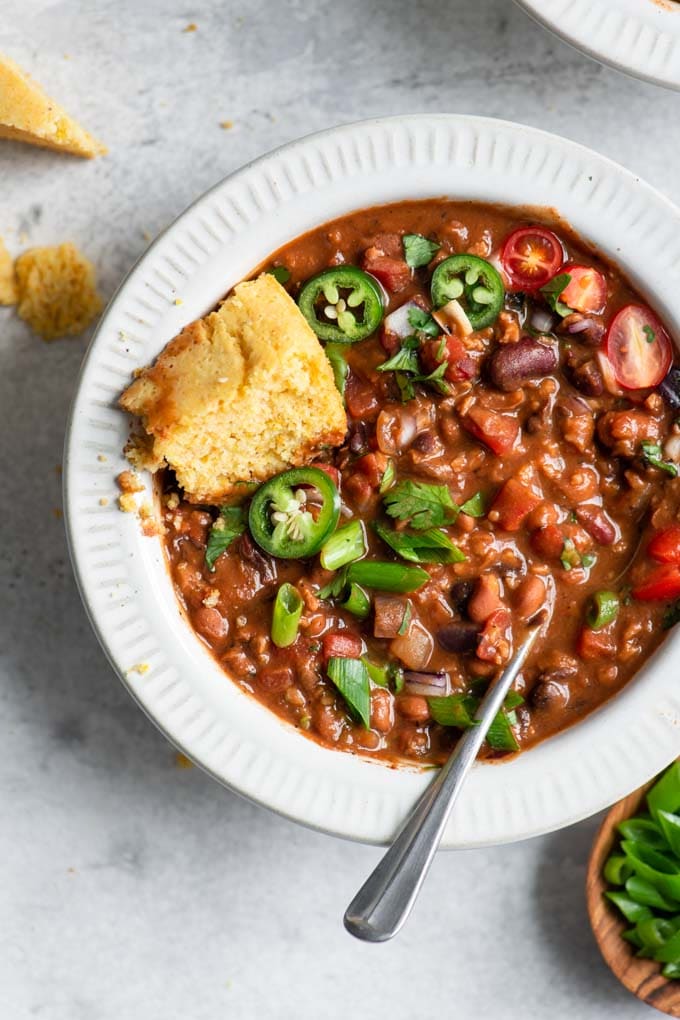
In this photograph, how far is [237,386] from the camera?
3.47 m

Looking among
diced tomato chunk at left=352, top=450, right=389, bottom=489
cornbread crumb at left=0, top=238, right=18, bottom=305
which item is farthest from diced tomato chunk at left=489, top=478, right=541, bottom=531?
cornbread crumb at left=0, top=238, right=18, bottom=305

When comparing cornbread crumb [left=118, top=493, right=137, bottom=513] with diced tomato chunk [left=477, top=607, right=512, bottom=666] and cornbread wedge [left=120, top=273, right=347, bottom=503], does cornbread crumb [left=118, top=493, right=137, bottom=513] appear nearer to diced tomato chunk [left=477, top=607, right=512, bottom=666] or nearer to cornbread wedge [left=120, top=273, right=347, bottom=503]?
cornbread wedge [left=120, top=273, right=347, bottom=503]

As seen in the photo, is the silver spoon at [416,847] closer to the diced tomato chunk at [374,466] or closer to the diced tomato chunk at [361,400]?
the diced tomato chunk at [374,466]

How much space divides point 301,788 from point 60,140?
8.65 ft

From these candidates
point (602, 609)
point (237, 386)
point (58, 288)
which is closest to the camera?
point (237, 386)

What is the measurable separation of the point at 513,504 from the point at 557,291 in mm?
760

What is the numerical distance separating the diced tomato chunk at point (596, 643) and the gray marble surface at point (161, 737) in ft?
3.62

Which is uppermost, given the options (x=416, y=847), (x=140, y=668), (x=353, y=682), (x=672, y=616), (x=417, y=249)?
(x=417, y=249)

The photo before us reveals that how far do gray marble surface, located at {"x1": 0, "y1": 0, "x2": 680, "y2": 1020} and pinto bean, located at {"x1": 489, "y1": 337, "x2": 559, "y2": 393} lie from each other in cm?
115

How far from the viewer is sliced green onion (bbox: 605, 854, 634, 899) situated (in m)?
4.23

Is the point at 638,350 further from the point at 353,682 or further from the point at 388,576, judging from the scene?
the point at 353,682

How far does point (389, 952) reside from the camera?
4.45m

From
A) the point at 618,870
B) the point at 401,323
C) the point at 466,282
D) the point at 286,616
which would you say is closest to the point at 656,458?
the point at 466,282

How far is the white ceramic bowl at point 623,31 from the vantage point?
145 inches
